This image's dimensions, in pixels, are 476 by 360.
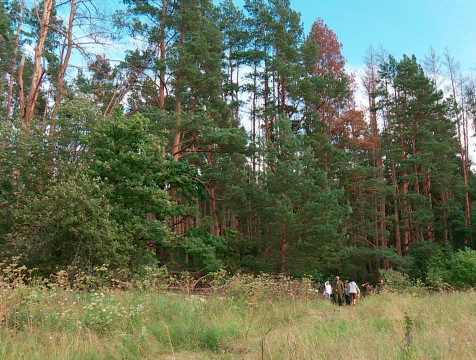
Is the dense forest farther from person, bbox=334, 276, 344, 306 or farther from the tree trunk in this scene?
person, bbox=334, 276, 344, 306

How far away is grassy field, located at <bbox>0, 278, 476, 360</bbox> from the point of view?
4453 millimetres

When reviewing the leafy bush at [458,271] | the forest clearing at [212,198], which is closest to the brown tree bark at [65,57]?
the forest clearing at [212,198]

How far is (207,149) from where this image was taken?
20922mm

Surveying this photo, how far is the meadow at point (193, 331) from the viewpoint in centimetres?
446

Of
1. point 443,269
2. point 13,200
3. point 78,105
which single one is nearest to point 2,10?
point 78,105

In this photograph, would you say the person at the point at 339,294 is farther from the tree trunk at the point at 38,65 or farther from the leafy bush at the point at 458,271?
the tree trunk at the point at 38,65

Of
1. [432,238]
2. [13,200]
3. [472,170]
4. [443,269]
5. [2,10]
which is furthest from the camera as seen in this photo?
[472,170]

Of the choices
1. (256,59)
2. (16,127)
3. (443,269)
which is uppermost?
(256,59)

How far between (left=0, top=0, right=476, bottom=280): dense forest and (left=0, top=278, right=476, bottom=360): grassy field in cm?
668

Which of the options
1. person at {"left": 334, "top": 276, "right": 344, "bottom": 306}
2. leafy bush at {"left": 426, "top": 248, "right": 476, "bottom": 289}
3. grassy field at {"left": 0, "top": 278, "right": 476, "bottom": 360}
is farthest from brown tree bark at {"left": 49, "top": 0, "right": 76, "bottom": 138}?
leafy bush at {"left": 426, "top": 248, "right": 476, "bottom": 289}

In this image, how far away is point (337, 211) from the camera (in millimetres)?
21219

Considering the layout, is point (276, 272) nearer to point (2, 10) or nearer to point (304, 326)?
point (304, 326)

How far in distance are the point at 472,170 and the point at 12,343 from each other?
45515 mm

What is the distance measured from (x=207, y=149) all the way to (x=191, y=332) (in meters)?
15.8
